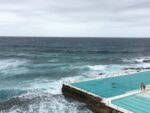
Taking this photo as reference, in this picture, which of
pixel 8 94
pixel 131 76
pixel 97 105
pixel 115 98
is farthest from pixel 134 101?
pixel 8 94

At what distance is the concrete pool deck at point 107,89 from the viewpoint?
22441 mm

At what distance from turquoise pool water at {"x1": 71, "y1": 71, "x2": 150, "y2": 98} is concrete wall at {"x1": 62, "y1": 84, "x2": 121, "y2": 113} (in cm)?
125

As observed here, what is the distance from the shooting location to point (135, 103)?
72.0 ft

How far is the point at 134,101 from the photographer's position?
22.5 meters

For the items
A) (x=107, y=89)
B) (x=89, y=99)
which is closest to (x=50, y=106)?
(x=89, y=99)

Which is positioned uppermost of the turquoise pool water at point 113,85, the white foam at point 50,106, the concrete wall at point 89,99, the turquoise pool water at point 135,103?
the turquoise pool water at point 113,85

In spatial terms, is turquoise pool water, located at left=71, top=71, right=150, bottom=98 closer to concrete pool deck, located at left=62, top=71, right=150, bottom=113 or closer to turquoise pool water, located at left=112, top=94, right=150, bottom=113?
concrete pool deck, located at left=62, top=71, right=150, bottom=113

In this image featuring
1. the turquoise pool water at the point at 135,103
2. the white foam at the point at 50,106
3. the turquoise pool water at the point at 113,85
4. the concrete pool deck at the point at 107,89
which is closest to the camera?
the turquoise pool water at the point at 135,103

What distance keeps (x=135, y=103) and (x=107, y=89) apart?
573 cm

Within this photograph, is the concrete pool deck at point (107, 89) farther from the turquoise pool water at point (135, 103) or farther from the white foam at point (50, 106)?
the white foam at point (50, 106)

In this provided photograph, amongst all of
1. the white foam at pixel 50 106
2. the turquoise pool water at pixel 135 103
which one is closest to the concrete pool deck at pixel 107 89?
the turquoise pool water at pixel 135 103

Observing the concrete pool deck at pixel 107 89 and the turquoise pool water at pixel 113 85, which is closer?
the concrete pool deck at pixel 107 89

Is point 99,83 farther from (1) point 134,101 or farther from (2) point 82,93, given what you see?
(1) point 134,101

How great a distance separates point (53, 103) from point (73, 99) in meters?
2.73
